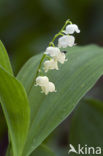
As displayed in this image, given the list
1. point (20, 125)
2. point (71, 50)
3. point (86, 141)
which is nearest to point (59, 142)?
point (86, 141)

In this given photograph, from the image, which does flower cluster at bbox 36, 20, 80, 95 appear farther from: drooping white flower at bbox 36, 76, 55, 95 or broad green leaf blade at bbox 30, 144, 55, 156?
broad green leaf blade at bbox 30, 144, 55, 156

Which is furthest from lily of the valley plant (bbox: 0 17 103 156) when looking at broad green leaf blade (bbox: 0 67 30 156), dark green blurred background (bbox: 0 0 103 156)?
dark green blurred background (bbox: 0 0 103 156)

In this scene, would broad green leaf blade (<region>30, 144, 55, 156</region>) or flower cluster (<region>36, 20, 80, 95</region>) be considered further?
broad green leaf blade (<region>30, 144, 55, 156</region>)

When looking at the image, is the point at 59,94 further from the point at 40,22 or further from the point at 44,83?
the point at 40,22

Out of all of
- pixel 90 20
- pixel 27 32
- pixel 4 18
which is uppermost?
pixel 4 18

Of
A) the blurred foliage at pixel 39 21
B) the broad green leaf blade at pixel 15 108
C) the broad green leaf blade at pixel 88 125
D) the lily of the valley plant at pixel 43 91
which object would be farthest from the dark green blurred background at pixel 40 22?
the broad green leaf blade at pixel 15 108

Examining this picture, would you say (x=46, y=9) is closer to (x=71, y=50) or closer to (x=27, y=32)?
(x=27, y=32)
